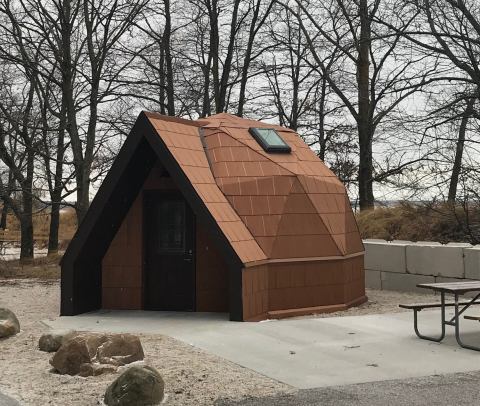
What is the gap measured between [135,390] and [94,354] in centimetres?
156

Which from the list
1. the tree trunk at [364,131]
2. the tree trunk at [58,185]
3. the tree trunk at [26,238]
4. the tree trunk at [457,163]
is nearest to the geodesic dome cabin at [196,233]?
the tree trunk at [457,163]

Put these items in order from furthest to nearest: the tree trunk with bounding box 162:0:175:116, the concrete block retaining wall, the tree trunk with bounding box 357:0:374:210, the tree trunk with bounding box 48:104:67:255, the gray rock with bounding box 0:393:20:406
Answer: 1. the tree trunk with bounding box 48:104:67:255
2. the tree trunk with bounding box 162:0:175:116
3. the tree trunk with bounding box 357:0:374:210
4. the concrete block retaining wall
5. the gray rock with bounding box 0:393:20:406

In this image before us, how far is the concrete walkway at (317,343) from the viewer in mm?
6141

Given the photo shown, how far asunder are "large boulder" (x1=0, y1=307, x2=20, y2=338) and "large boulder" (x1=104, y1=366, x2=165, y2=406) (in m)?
3.64

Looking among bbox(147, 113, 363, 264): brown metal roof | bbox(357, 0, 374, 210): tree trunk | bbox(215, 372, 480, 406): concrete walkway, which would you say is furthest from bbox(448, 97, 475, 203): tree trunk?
bbox(215, 372, 480, 406): concrete walkway

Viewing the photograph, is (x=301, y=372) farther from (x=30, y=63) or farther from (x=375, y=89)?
(x=375, y=89)

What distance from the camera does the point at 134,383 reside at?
5.03m

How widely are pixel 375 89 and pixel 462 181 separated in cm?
853

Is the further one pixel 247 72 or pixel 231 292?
pixel 247 72

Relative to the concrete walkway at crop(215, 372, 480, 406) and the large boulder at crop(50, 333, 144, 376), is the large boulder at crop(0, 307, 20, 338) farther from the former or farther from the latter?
the concrete walkway at crop(215, 372, 480, 406)

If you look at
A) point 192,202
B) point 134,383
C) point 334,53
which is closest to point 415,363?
point 134,383

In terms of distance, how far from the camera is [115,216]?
33.6 feet

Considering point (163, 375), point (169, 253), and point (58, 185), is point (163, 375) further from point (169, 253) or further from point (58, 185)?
point (58, 185)

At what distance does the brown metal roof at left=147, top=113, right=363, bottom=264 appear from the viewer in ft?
31.8
